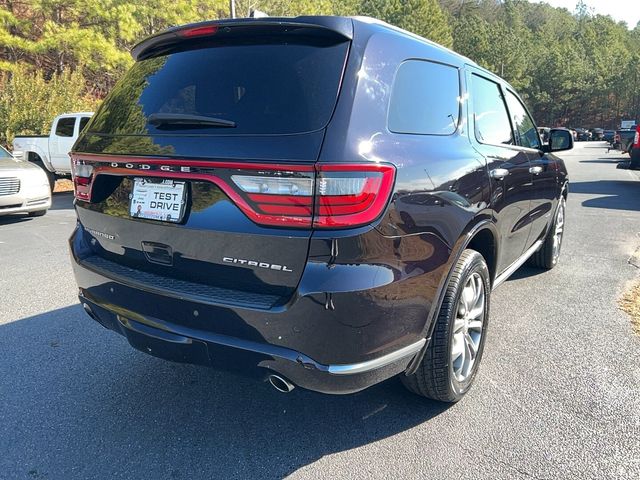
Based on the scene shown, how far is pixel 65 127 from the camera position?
1223 cm

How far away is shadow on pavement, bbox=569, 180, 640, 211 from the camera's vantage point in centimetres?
968

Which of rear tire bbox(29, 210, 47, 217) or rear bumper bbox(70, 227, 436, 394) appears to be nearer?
rear bumper bbox(70, 227, 436, 394)

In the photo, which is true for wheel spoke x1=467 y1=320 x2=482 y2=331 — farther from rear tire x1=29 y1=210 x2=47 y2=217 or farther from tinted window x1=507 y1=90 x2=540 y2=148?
rear tire x1=29 y1=210 x2=47 y2=217

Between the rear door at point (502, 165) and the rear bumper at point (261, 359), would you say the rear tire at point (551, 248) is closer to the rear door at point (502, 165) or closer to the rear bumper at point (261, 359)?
the rear door at point (502, 165)

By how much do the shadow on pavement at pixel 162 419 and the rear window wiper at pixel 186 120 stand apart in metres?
1.28

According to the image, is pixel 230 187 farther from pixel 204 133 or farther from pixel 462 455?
pixel 462 455

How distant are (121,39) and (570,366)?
18.8 m

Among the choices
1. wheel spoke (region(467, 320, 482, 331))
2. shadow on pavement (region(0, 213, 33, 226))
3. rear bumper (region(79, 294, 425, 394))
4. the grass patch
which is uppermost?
rear bumper (region(79, 294, 425, 394))

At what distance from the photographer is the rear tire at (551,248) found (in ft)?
16.5

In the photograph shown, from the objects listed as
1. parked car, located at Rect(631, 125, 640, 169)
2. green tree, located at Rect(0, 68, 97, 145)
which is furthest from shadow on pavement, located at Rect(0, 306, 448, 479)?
green tree, located at Rect(0, 68, 97, 145)

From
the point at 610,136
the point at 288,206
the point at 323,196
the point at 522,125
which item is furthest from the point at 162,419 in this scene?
the point at 610,136

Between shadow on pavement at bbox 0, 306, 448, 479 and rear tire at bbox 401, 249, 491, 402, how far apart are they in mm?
198

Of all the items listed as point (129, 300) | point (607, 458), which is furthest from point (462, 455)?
point (129, 300)

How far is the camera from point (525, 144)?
4.01 meters
